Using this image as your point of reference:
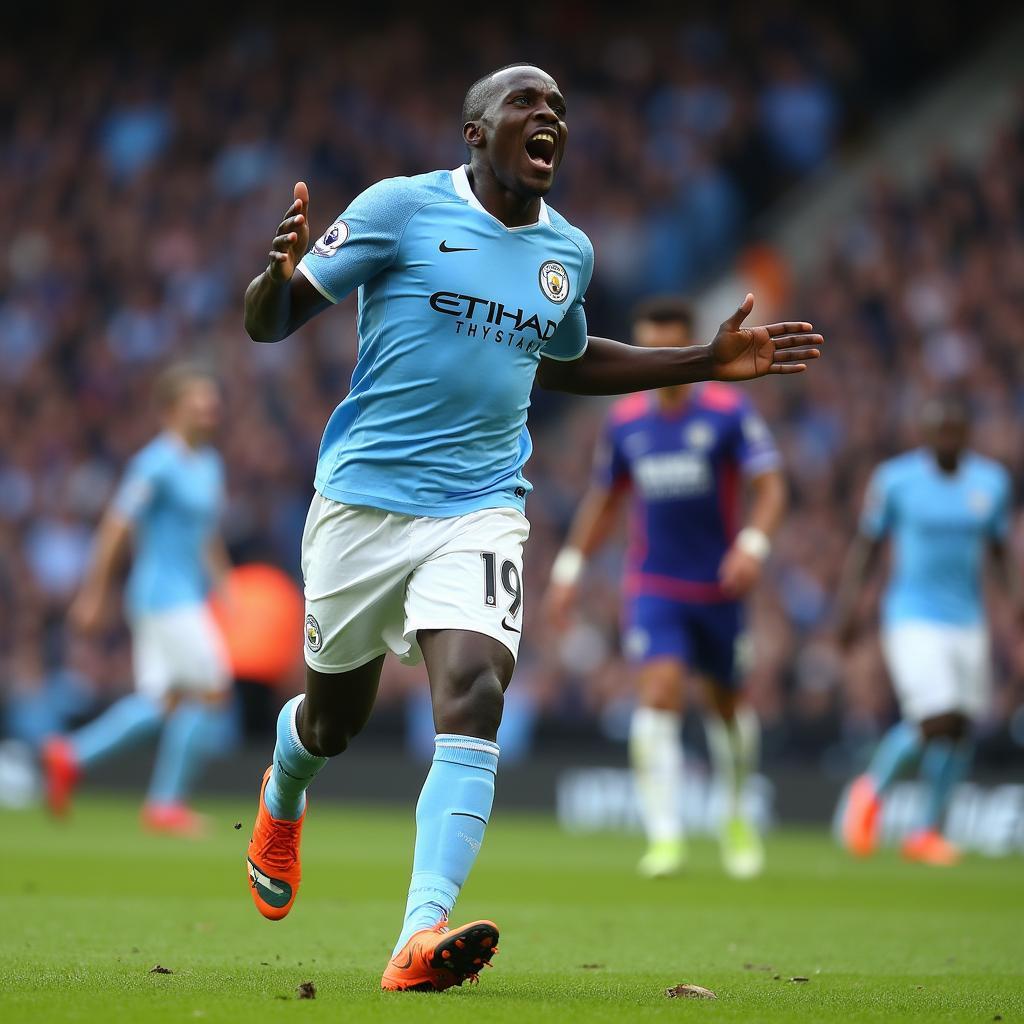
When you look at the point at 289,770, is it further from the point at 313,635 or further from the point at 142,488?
the point at 142,488

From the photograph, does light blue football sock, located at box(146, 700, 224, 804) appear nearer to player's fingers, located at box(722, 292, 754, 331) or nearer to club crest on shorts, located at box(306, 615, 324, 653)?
club crest on shorts, located at box(306, 615, 324, 653)

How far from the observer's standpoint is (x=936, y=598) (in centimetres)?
1122

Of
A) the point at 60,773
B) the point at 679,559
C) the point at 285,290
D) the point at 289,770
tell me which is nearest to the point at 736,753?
the point at 679,559

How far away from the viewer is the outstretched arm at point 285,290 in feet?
15.7

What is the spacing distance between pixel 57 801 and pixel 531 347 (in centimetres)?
824

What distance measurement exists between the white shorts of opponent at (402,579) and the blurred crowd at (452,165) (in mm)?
9142

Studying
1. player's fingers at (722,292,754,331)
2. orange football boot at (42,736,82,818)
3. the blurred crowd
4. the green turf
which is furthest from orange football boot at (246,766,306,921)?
the blurred crowd

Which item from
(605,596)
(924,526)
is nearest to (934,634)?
(924,526)

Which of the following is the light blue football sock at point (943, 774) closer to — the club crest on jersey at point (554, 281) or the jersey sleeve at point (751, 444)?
the jersey sleeve at point (751, 444)

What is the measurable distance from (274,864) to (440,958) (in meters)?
1.49

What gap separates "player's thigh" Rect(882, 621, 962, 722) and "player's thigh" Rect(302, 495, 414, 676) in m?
6.44

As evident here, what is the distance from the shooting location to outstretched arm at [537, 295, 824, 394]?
541 centimetres

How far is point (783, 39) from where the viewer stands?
20969mm

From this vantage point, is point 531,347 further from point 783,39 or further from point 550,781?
point 783,39
